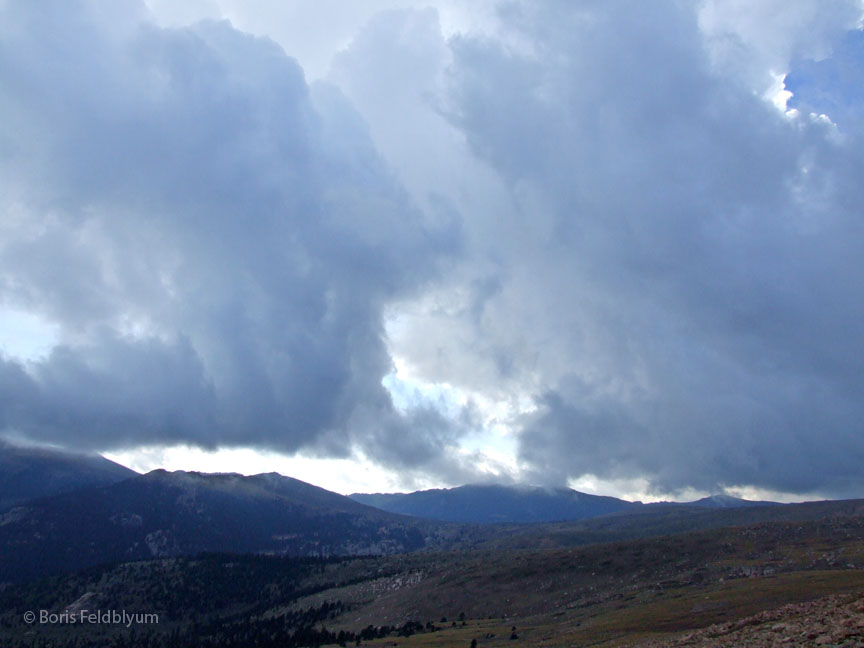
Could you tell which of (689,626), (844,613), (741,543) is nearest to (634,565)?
(741,543)

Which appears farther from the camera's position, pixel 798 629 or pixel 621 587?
pixel 621 587

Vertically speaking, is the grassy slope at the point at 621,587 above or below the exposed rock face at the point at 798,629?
below

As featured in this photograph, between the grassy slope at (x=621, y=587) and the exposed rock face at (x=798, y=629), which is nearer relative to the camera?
the exposed rock face at (x=798, y=629)

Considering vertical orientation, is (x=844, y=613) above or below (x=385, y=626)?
above

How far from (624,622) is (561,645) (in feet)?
41.8

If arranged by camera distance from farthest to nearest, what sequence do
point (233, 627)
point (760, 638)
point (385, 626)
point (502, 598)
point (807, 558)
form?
point (233, 627) → point (502, 598) → point (385, 626) → point (807, 558) → point (760, 638)

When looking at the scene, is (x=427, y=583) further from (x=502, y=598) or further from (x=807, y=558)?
(x=807, y=558)

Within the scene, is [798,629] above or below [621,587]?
above

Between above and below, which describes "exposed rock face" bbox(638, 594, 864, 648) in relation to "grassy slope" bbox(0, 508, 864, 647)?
above

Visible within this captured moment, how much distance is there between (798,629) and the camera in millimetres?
42250

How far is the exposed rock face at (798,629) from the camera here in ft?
121

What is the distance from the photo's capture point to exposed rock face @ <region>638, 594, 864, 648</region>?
37.0m

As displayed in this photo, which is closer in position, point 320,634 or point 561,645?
point 561,645

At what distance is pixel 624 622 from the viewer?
84.5m
